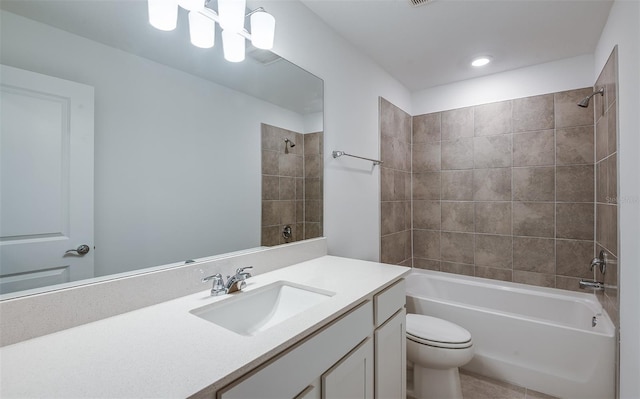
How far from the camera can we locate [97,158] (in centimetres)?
92

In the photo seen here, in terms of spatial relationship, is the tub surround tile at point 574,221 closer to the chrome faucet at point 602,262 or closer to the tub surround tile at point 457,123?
the chrome faucet at point 602,262

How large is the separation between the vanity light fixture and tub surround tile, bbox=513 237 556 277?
8.65 ft

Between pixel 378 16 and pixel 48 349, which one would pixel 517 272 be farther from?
pixel 48 349

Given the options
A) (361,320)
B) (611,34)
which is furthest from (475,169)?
(361,320)

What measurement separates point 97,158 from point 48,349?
55 centimetres

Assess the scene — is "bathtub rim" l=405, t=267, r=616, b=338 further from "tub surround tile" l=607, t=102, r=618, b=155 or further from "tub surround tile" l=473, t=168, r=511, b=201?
"tub surround tile" l=607, t=102, r=618, b=155

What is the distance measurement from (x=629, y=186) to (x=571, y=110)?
4.13ft

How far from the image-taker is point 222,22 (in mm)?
1203

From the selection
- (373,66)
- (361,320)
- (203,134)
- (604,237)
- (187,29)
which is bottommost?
(361,320)

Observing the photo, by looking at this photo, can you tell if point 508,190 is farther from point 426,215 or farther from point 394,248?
point 394,248

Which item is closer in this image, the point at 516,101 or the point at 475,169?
the point at 516,101

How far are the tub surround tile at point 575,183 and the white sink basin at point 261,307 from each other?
2382mm

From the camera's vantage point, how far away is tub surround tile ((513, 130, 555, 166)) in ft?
7.97

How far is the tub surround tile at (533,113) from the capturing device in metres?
2.43
